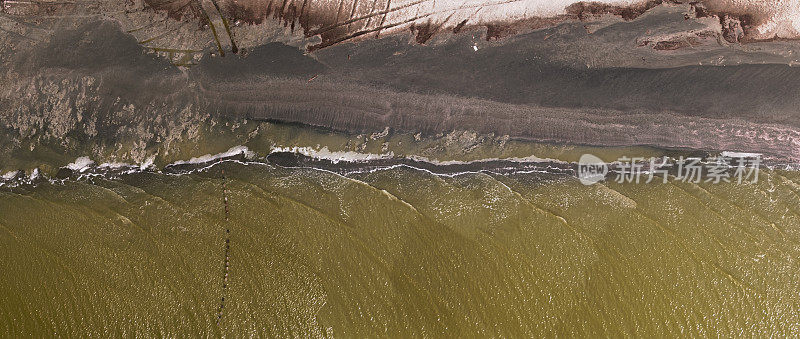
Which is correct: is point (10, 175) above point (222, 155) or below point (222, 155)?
below

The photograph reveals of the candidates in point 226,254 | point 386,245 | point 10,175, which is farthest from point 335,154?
point 10,175

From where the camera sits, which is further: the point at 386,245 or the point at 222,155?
the point at 222,155

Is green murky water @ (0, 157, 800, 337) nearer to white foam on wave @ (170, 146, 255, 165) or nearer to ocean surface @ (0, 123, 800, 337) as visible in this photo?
ocean surface @ (0, 123, 800, 337)

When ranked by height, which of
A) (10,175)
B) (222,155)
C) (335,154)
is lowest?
(10,175)

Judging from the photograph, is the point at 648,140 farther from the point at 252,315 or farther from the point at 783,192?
the point at 252,315

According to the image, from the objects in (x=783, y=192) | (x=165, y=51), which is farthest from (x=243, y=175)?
(x=783, y=192)

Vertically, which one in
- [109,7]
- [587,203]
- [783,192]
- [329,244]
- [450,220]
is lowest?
[329,244]

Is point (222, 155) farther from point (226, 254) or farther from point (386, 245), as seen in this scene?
point (386, 245)

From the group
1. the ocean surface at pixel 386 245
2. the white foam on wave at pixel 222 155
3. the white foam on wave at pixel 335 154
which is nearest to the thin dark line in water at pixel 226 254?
the ocean surface at pixel 386 245
